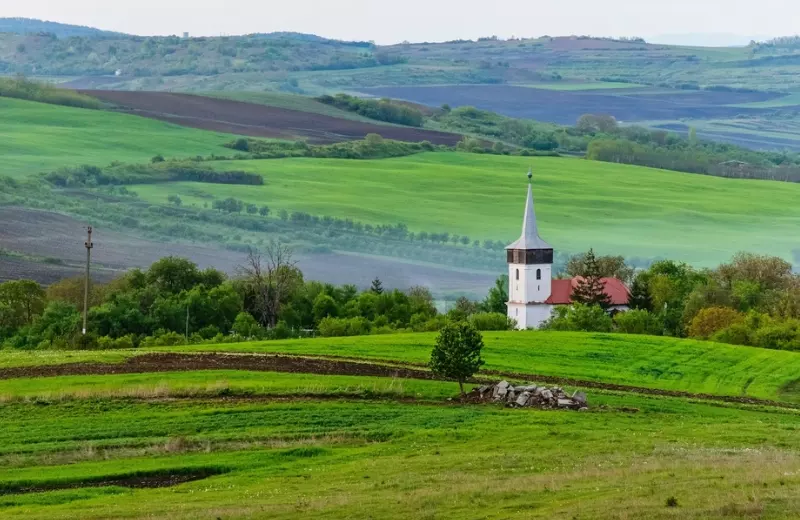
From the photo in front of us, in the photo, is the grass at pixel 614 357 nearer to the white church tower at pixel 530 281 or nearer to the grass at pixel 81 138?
the white church tower at pixel 530 281

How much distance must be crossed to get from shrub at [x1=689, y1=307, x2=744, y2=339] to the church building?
1616 cm

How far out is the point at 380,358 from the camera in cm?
6394

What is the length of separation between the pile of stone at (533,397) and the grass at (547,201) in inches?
4065

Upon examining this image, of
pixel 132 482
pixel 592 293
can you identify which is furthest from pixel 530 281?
pixel 132 482

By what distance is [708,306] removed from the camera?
9638 cm

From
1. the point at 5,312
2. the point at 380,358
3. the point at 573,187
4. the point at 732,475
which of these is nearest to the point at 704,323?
the point at 380,358

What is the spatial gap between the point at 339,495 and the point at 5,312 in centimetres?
6464

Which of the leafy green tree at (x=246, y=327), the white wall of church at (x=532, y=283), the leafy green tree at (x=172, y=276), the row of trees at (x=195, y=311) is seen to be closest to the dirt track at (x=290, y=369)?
the row of trees at (x=195, y=311)

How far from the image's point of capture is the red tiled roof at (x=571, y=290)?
10562 centimetres

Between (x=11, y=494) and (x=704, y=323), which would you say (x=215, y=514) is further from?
(x=704, y=323)

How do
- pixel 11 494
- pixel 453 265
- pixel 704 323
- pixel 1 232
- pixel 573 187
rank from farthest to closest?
1. pixel 573 187
2. pixel 453 265
3. pixel 1 232
4. pixel 704 323
5. pixel 11 494

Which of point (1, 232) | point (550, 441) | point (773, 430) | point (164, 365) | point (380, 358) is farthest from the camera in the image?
point (1, 232)

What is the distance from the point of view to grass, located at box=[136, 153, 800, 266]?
523ft

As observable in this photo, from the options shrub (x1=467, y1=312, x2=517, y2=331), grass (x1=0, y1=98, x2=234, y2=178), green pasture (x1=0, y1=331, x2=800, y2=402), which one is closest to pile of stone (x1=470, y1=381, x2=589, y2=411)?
green pasture (x1=0, y1=331, x2=800, y2=402)
